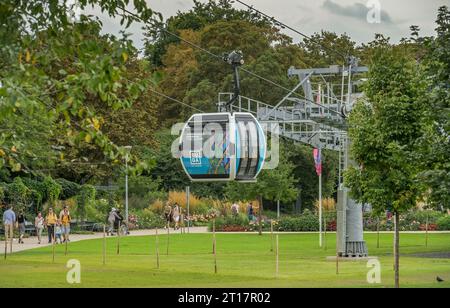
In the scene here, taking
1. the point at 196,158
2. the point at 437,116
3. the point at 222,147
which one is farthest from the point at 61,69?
the point at 196,158

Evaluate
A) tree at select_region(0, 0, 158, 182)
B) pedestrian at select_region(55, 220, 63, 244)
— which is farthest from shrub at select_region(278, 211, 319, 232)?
tree at select_region(0, 0, 158, 182)

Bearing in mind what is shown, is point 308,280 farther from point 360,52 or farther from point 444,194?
point 360,52

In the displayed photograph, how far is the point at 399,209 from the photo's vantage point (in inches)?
1217

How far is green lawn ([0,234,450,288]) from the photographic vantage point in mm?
32000

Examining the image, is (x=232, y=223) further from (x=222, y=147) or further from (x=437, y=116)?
(x=437, y=116)

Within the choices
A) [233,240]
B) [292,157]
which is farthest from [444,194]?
[292,157]

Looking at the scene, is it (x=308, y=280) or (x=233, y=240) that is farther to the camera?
(x=233, y=240)

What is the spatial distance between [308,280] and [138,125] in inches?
1861

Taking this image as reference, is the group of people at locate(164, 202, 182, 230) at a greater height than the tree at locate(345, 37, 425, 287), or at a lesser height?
lesser

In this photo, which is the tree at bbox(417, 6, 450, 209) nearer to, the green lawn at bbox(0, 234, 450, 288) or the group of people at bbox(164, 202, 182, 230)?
the green lawn at bbox(0, 234, 450, 288)

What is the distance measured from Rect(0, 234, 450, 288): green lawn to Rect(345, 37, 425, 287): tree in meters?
2.35

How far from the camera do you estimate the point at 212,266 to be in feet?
128

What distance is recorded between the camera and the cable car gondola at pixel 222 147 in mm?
38219

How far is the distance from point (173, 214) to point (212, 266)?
3493 cm
